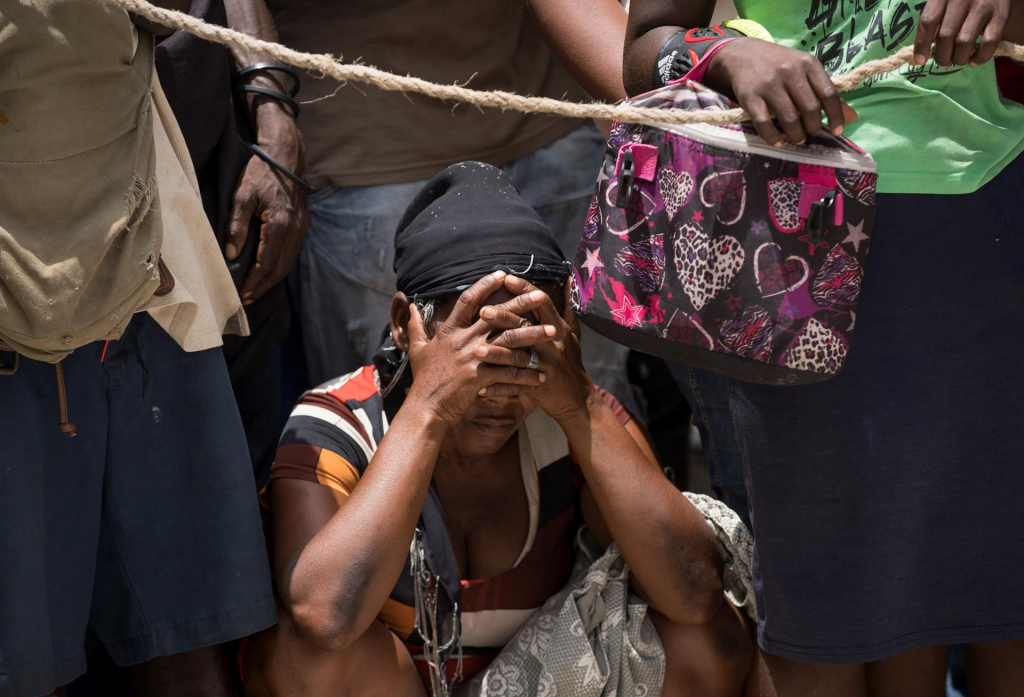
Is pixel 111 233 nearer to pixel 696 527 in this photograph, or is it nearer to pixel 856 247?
pixel 856 247

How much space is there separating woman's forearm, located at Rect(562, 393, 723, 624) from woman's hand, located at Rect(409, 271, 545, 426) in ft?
0.73

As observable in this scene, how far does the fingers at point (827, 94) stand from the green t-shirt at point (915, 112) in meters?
0.19

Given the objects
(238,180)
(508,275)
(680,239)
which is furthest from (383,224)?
(680,239)

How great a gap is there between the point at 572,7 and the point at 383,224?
102cm

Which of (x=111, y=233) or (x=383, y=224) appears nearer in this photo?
(x=111, y=233)

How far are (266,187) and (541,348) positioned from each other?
0.86 metres

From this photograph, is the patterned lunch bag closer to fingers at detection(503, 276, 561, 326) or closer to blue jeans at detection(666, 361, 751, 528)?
fingers at detection(503, 276, 561, 326)

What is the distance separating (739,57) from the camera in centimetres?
166

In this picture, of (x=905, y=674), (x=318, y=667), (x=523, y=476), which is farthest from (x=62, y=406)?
(x=905, y=674)

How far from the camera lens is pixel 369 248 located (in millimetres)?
3096

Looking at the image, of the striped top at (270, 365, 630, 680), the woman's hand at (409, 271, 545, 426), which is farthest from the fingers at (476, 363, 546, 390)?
the striped top at (270, 365, 630, 680)

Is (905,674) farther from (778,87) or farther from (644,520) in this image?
(778,87)

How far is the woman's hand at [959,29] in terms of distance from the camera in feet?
5.21

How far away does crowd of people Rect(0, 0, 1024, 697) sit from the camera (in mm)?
1806
